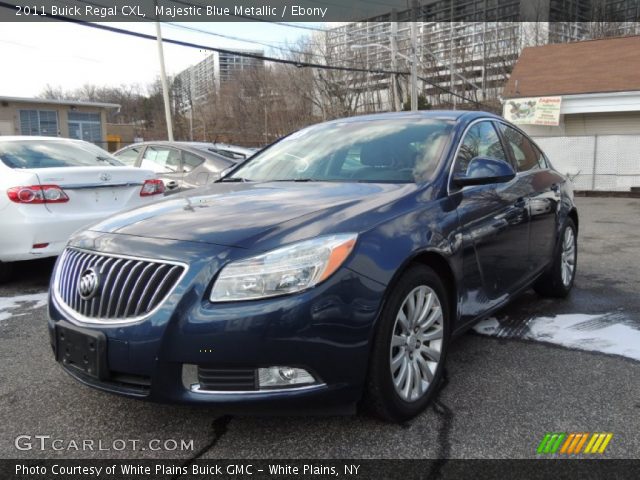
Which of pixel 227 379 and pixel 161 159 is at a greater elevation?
pixel 161 159

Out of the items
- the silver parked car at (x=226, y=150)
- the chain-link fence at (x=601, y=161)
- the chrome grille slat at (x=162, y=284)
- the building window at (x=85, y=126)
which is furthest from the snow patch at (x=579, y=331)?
the building window at (x=85, y=126)

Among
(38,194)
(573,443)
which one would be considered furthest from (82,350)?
(38,194)

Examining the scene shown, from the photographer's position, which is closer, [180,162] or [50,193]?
[50,193]

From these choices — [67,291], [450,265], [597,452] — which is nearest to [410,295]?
[450,265]

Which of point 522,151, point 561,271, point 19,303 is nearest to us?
point 522,151

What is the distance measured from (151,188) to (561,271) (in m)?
4.11

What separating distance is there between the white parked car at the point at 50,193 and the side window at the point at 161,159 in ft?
8.59

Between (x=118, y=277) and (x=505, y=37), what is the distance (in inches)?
1815

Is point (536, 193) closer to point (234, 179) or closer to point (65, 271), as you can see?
point (234, 179)

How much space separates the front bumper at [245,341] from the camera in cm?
219

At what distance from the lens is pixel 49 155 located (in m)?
5.70

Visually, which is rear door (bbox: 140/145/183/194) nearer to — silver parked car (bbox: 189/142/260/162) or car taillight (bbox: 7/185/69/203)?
silver parked car (bbox: 189/142/260/162)

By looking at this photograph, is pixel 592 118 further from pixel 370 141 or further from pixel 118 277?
pixel 118 277

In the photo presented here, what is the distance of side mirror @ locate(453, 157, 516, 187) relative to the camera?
316 centimetres
